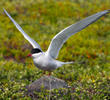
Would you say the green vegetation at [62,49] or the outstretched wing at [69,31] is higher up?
the outstretched wing at [69,31]

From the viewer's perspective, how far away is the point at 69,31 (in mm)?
5371

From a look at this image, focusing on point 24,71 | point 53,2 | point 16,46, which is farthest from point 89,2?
point 24,71

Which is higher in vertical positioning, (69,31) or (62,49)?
(69,31)

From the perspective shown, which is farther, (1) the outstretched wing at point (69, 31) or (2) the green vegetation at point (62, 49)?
(2) the green vegetation at point (62, 49)

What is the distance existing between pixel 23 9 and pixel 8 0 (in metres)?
1.75

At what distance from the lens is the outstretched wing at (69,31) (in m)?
5.02

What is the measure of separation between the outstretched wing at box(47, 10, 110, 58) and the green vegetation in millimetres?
1314

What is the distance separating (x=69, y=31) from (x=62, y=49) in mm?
4825

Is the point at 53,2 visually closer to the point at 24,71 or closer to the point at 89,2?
the point at 89,2

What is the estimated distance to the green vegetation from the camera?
6676 millimetres

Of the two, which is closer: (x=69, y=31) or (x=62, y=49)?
(x=69, y=31)

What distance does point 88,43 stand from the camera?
35.7 ft

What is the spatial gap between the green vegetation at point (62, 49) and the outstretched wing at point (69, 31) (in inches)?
51.7

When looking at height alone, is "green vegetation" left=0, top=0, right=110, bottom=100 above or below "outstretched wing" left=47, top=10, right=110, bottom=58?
below
